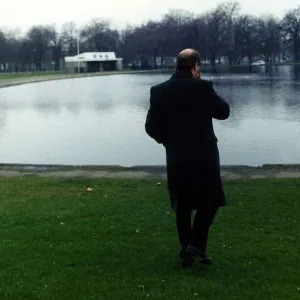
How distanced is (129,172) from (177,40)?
4493 inches

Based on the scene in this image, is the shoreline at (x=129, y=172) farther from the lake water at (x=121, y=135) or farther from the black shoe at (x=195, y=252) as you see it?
the black shoe at (x=195, y=252)

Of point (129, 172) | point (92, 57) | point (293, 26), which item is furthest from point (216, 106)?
point (293, 26)

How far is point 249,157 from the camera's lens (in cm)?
1433

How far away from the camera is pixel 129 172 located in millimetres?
11422


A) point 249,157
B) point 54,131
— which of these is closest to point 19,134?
point 54,131

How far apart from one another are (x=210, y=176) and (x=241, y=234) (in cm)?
159

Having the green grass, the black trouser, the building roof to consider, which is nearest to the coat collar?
the black trouser

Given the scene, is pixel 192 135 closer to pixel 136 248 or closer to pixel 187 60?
pixel 187 60


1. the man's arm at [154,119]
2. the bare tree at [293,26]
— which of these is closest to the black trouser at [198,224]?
the man's arm at [154,119]

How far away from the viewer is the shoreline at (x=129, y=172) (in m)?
10.8

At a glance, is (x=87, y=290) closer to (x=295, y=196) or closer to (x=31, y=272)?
(x=31, y=272)

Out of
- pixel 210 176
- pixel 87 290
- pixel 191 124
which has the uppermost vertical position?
pixel 191 124

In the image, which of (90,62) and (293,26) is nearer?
(293,26)

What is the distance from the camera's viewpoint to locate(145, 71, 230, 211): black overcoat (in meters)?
4.89
